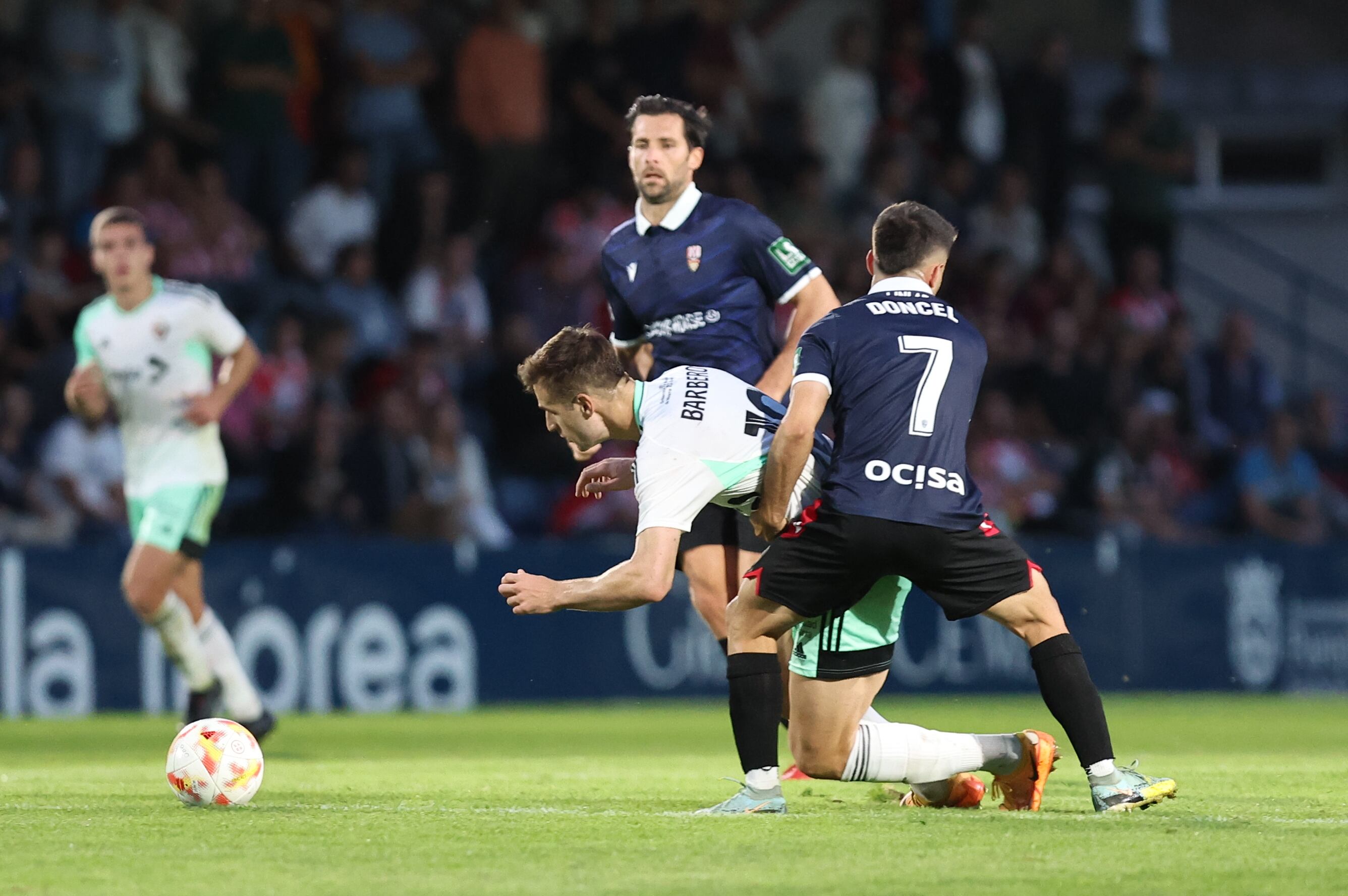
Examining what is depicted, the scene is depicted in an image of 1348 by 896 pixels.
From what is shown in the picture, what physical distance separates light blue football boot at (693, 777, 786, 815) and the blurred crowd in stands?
7.73 metres

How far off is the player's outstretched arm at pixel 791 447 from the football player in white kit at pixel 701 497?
0.10m

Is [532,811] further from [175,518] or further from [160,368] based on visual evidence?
[160,368]

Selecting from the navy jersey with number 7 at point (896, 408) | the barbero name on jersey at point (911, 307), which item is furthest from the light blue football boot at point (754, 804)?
the barbero name on jersey at point (911, 307)

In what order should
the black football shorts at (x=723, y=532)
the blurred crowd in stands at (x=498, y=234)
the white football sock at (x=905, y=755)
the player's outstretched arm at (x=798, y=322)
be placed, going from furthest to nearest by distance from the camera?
the blurred crowd in stands at (x=498, y=234) < the player's outstretched arm at (x=798, y=322) < the black football shorts at (x=723, y=532) < the white football sock at (x=905, y=755)

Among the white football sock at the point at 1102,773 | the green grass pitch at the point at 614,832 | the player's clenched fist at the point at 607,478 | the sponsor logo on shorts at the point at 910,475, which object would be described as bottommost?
the green grass pitch at the point at 614,832

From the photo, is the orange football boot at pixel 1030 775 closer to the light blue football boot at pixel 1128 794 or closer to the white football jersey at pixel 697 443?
the light blue football boot at pixel 1128 794

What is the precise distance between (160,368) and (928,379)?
4933 mm

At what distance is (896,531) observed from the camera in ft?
19.5

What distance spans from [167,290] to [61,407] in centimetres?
373

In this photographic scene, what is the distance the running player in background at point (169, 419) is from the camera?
9.34 m

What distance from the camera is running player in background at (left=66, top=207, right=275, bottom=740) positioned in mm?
9344

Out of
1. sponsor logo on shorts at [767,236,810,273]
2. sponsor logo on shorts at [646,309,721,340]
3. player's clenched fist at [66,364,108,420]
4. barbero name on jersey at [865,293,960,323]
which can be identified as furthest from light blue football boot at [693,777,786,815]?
player's clenched fist at [66,364,108,420]

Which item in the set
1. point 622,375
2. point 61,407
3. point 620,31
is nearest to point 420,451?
point 61,407

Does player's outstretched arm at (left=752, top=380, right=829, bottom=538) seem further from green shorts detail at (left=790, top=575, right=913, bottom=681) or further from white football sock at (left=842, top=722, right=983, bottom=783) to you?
white football sock at (left=842, top=722, right=983, bottom=783)
